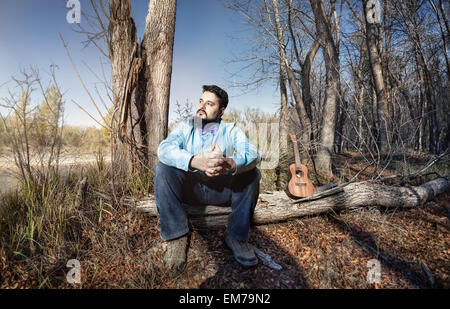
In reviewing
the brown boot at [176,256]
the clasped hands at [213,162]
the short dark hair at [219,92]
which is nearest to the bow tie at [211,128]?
the short dark hair at [219,92]

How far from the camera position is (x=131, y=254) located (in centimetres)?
173

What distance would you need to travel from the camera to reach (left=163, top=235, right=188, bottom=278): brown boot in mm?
1610

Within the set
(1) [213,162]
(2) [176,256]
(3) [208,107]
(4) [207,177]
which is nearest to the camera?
(1) [213,162]

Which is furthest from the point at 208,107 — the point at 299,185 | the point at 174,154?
the point at 299,185

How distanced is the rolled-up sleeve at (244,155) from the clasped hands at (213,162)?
7cm

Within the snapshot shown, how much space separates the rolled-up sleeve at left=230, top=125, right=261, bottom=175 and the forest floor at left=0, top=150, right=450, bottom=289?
2.85ft

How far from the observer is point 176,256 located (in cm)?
168

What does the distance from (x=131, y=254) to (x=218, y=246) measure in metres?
0.80

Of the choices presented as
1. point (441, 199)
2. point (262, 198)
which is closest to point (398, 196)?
point (441, 199)

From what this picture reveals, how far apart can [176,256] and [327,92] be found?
4.73m

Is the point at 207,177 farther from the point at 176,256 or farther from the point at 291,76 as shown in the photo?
the point at 291,76

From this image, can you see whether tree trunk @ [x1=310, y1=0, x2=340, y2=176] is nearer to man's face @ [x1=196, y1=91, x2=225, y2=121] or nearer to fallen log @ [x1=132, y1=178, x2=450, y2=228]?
fallen log @ [x1=132, y1=178, x2=450, y2=228]

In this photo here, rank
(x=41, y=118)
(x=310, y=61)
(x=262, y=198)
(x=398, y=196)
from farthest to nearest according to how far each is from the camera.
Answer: (x=310, y=61)
(x=398, y=196)
(x=262, y=198)
(x=41, y=118)

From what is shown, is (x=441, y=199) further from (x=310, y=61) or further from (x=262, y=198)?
(x=310, y=61)
